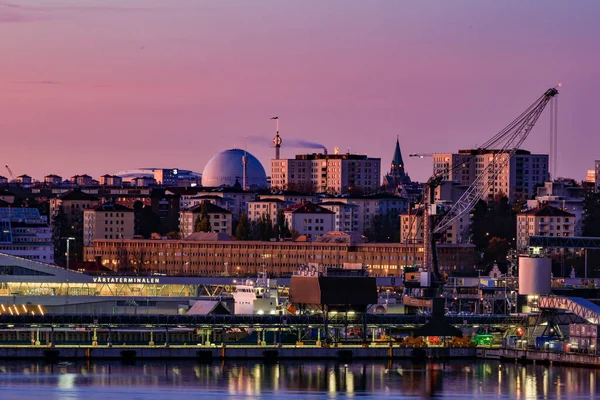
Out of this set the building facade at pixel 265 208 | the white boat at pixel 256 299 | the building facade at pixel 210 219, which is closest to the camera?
the white boat at pixel 256 299

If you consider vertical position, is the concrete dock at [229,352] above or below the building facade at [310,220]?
below

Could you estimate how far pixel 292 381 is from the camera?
259 feet


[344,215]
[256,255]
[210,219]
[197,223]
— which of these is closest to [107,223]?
[197,223]

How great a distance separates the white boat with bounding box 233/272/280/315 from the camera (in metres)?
97.9

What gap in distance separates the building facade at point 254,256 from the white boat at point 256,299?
48.0 m

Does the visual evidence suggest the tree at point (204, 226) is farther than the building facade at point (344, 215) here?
No

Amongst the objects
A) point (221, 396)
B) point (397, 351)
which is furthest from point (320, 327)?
point (221, 396)

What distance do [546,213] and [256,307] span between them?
227ft

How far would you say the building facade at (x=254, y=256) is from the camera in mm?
150750

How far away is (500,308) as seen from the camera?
104 m

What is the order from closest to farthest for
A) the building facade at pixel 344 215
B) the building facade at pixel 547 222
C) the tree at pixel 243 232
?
the tree at pixel 243 232 → the building facade at pixel 547 222 → the building facade at pixel 344 215

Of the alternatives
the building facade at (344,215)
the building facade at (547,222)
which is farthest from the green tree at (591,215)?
the building facade at (344,215)

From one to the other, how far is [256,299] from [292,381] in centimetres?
1959

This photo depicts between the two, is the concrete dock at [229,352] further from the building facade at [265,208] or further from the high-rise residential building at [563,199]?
the building facade at [265,208]
